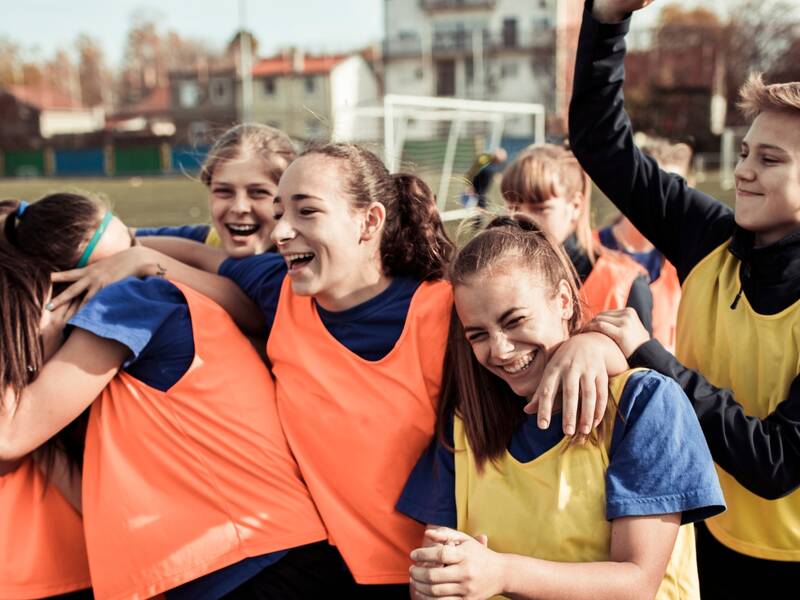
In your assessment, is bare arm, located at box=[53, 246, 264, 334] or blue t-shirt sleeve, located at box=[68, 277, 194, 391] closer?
blue t-shirt sleeve, located at box=[68, 277, 194, 391]

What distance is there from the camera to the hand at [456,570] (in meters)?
1.56

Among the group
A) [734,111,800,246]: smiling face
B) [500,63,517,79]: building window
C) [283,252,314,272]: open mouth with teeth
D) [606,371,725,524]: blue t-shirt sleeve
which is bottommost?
[606,371,725,524]: blue t-shirt sleeve

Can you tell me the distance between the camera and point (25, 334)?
2.13m

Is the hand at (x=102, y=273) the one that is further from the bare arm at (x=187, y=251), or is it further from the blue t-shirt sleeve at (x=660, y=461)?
the blue t-shirt sleeve at (x=660, y=461)

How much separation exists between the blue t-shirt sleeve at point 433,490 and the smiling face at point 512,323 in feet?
0.78

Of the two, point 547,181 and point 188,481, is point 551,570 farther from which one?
point 547,181

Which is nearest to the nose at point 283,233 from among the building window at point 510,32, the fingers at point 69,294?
the fingers at point 69,294

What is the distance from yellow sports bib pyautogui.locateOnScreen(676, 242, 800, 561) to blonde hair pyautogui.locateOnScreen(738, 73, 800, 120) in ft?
1.20

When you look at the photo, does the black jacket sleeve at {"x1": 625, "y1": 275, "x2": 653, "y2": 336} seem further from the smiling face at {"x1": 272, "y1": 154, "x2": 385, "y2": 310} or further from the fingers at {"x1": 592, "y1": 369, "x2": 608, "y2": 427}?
the fingers at {"x1": 592, "y1": 369, "x2": 608, "y2": 427}

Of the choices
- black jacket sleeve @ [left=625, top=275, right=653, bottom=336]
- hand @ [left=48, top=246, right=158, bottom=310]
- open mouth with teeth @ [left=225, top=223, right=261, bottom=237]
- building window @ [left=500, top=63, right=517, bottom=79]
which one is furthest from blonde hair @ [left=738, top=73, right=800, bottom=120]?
building window @ [left=500, top=63, right=517, bottom=79]

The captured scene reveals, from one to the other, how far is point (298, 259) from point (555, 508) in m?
0.92

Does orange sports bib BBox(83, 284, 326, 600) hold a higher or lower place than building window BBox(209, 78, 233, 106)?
lower

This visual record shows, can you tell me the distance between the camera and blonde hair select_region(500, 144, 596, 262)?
3416 mm

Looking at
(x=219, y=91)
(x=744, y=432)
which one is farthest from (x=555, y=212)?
(x=219, y=91)
